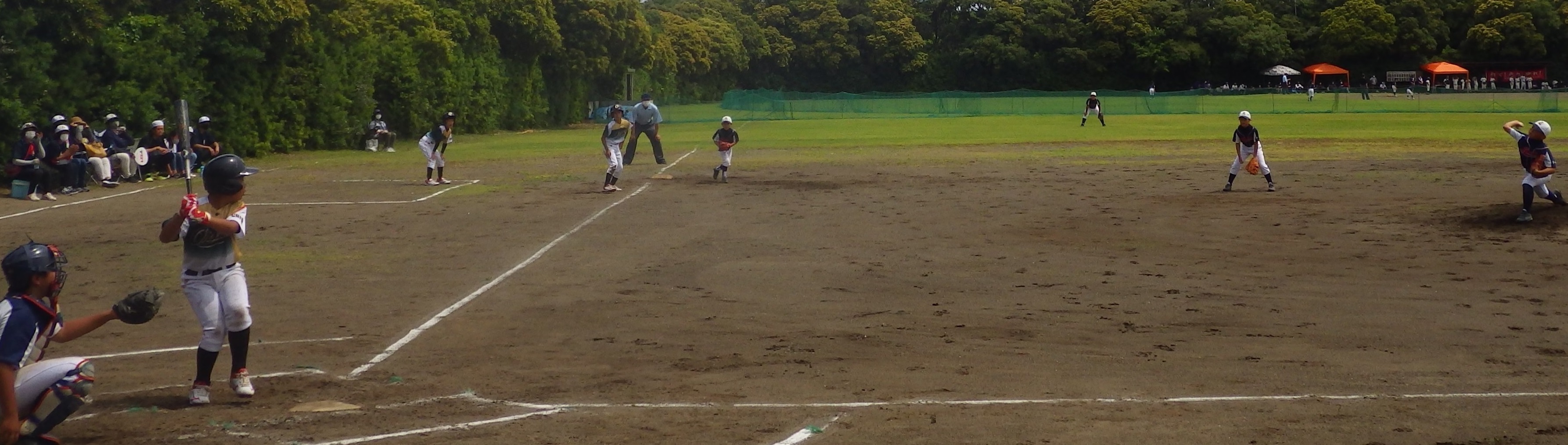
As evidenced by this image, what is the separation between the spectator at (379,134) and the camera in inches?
1673

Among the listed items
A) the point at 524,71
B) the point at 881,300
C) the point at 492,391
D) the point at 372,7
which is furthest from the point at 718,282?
the point at 524,71

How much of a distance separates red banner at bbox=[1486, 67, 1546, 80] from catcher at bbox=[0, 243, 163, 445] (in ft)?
323

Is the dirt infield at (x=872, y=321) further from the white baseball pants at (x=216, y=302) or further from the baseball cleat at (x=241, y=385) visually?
the white baseball pants at (x=216, y=302)

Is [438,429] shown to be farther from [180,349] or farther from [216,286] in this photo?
[180,349]

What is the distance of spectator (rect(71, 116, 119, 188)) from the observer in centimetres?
2611

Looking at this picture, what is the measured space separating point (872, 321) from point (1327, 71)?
90239 millimetres

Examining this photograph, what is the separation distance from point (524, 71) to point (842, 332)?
173 feet

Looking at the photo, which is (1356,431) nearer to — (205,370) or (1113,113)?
(205,370)

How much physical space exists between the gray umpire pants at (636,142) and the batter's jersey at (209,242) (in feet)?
66.7

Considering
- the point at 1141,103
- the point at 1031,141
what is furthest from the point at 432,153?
the point at 1141,103

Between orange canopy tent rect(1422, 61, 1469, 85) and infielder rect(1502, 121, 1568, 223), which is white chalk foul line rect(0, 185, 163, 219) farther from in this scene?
orange canopy tent rect(1422, 61, 1469, 85)

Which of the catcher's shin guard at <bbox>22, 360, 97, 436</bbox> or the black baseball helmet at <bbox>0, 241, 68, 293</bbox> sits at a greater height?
the black baseball helmet at <bbox>0, 241, 68, 293</bbox>

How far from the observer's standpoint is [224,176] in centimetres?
808

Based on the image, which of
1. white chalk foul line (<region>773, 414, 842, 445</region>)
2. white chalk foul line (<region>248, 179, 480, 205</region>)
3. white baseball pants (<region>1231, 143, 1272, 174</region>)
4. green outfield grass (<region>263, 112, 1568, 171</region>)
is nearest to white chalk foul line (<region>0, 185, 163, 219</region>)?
white chalk foul line (<region>248, 179, 480, 205</region>)
